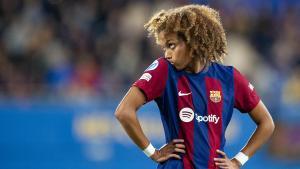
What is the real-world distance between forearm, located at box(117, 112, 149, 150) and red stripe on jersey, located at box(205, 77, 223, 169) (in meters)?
0.43

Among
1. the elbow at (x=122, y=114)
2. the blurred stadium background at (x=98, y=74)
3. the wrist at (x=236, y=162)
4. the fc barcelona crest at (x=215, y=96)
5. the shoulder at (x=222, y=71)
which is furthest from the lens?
the blurred stadium background at (x=98, y=74)

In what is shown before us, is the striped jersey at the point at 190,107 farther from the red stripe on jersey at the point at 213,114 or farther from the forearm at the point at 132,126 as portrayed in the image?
the forearm at the point at 132,126

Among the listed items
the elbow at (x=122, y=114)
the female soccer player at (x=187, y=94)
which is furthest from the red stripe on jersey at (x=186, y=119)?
the elbow at (x=122, y=114)

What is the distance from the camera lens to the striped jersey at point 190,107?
17.1 feet

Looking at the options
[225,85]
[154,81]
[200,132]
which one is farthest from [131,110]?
[225,85]

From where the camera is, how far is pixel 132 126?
5.22 metres

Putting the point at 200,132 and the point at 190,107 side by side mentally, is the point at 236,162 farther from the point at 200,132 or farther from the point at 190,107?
the point at 190,107

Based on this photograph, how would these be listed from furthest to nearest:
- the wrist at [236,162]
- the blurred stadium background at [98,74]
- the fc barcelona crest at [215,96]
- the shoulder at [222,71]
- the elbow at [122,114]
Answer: the blurred stadium background at [98,74], the wrist at [236,162], the shoulder at [222,71], the fc barcelona crest at [215,96], the elbow at [122,114]

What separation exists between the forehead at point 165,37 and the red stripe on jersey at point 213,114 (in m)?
0.34

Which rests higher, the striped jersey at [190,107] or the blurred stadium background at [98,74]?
the blurred stadium background at [98,74]

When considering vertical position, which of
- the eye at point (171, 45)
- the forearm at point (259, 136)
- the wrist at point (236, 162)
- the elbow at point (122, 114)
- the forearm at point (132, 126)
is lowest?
the wrist at point (236, 162)

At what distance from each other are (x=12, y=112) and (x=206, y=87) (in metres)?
5.81

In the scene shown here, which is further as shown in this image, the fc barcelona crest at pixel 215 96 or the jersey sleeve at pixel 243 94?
the jersey sleeve at pixel 243 94

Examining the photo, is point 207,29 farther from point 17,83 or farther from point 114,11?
point 114,11
